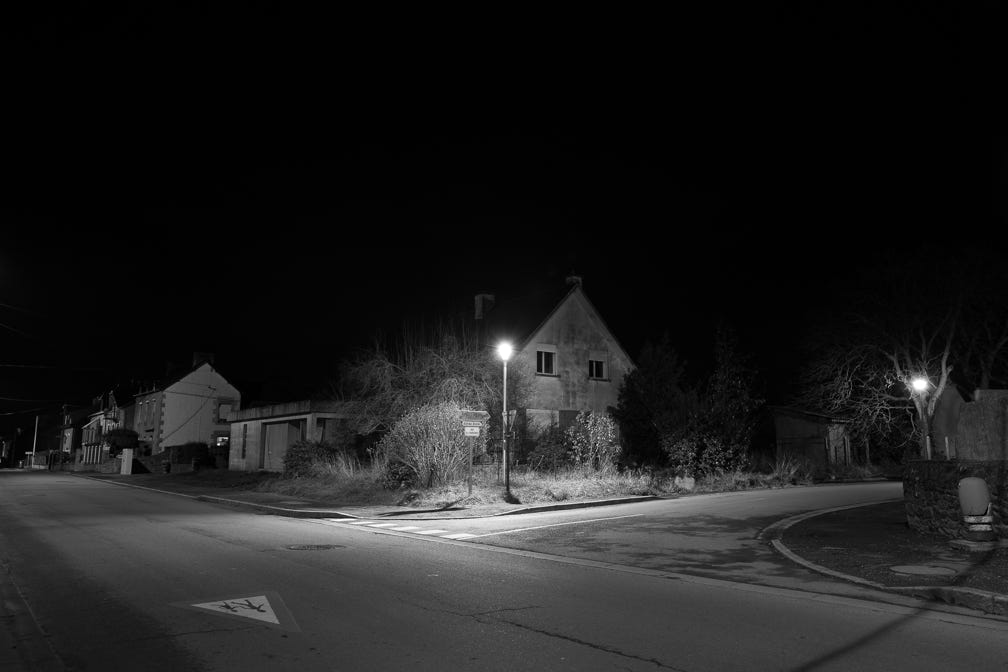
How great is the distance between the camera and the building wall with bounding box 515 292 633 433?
107 ft

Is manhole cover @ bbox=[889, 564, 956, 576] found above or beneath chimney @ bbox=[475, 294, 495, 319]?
beneath

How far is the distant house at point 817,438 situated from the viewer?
39344mm

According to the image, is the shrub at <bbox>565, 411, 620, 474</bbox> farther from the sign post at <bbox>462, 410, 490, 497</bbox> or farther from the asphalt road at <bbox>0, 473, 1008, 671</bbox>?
the asphalt road at <bbox>0, 473, 1008, 671</bbox>

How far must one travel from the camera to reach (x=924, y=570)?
8953 millimetres

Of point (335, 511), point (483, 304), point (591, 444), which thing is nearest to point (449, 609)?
point (335, 511)

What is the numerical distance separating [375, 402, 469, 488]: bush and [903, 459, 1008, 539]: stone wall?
1283 centimetres

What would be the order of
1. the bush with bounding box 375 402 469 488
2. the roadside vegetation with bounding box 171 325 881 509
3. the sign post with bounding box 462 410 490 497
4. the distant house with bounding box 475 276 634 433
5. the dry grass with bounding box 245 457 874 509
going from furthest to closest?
the distant house with bounding box 475 276 634 433 → the roadside vegetation with bounding box 171 325 881 509 → the bush with bounding box 375 402 469 488 → the dry grass with bounding box 245 457 874 509 → the sign post with bounding box 462 410 490 497

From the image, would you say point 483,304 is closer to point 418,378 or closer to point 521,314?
point 521,314

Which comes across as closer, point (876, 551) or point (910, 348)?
point (876, 551)

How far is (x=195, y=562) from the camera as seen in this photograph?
10.1 m

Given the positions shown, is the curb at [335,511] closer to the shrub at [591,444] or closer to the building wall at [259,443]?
the shrub at [591,444]

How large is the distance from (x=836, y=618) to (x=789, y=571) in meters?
2.74

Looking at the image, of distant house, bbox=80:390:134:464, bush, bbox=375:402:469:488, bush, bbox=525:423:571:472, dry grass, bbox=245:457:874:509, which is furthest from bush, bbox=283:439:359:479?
distant house, bbox=80:390:134:464

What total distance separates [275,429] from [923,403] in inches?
1263
